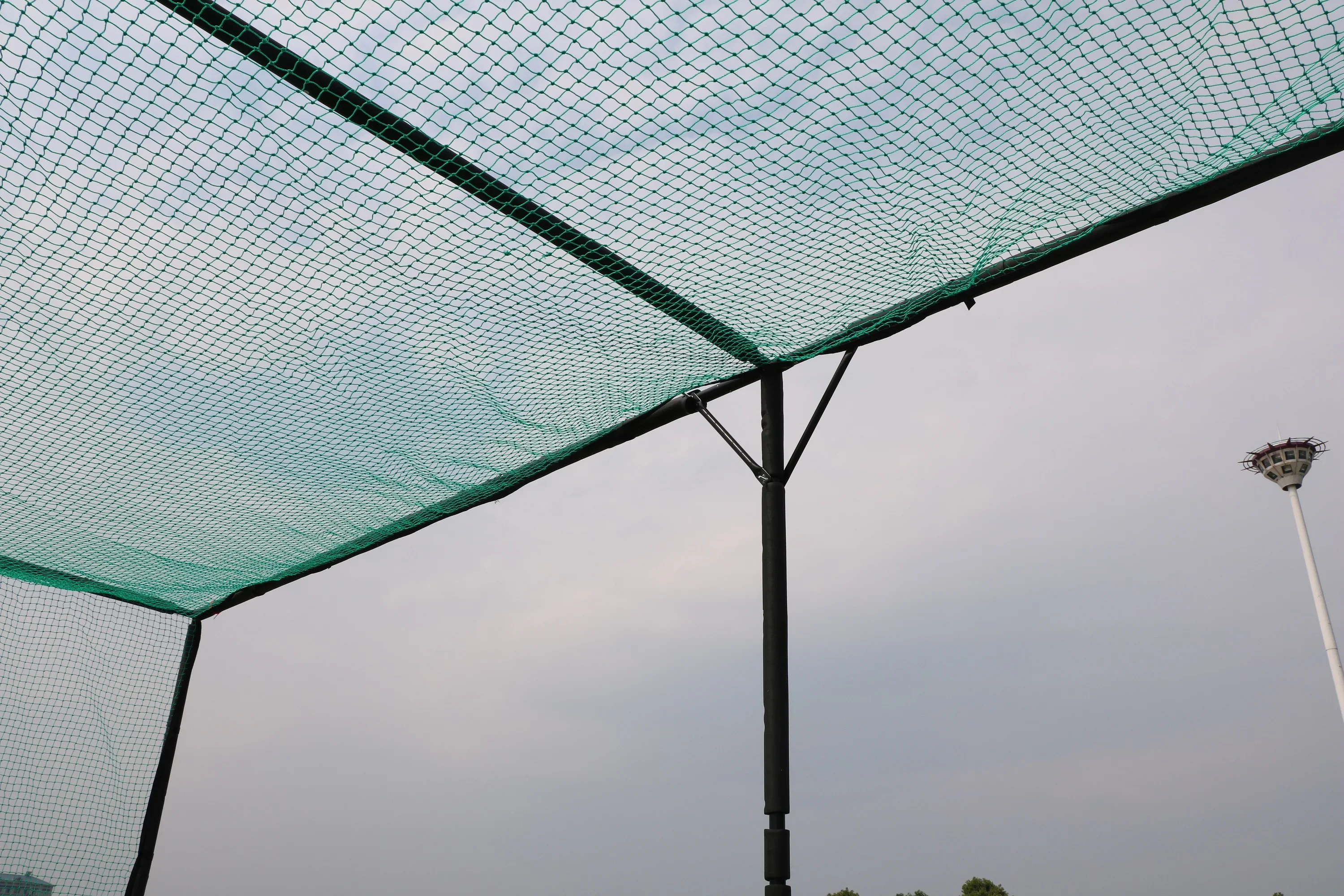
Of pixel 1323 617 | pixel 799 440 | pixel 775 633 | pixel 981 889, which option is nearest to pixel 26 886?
pixel 775 633

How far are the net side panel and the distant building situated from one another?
3cm

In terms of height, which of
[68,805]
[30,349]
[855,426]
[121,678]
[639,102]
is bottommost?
[68,805]

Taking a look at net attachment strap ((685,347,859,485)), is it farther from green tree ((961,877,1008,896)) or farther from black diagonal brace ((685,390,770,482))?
green tree ((961,877,1008,896))

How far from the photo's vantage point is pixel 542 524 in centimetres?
777

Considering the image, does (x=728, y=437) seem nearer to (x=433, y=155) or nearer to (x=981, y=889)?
(x=433, y=155)

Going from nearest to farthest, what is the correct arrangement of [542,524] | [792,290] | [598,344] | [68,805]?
[792,290], [598,344], [68,805], [542,524]

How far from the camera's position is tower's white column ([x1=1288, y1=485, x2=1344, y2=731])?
67.1 ft

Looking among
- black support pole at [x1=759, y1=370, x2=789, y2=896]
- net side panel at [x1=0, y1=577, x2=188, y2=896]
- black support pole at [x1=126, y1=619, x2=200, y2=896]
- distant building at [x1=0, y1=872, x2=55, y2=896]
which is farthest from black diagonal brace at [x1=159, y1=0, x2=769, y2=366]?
distant building at [x1=0, y1=872, x2=55, y2=896]

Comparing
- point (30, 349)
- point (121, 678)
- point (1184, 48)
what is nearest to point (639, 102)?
point (1184, 48)

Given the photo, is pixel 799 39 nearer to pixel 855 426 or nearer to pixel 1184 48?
pixel 1184 48

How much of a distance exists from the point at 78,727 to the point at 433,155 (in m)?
3.37

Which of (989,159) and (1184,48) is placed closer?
(1184,48)

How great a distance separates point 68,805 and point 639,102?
3741 millimetres

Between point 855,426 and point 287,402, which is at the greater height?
point 855,426
